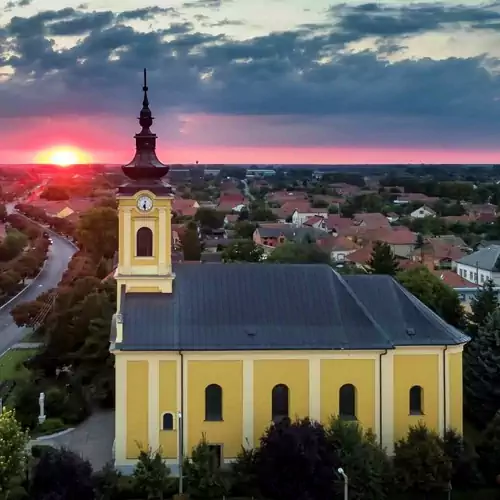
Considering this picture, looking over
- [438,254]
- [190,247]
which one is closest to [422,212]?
[438,254]

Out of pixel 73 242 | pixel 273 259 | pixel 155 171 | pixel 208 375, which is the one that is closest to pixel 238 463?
pixel 208 375

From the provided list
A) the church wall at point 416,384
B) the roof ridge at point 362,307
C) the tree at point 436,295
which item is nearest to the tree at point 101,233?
the tree at point 436,295

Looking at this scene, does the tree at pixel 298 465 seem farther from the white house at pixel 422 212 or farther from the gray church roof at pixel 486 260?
the white house at pixel 422 212

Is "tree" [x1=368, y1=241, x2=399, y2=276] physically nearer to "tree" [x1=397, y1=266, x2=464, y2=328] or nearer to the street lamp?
"tree" [x1=397, y1=266, x2=464, y2=328]

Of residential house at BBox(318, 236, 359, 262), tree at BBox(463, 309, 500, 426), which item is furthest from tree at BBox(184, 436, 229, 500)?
residential house at BBox(318, 236, 359, 262)

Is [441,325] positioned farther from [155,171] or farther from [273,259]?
[273,259]

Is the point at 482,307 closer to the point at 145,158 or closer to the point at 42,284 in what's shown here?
the point at 145,158
